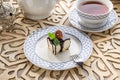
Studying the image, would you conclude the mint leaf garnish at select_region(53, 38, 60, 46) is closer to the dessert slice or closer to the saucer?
the dessert slice

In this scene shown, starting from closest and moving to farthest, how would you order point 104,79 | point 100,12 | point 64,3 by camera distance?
point 104,79 < point 100,12 < point 64,3

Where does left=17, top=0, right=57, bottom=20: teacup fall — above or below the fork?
above

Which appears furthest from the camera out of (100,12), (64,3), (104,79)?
(64,3)

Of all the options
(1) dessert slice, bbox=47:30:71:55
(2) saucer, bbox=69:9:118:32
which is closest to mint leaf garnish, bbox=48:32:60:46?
(1) dessert slice, bbox=47:30:71:55

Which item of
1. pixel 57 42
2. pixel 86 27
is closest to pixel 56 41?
pixel 57 42

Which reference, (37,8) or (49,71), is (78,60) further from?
(37,8)

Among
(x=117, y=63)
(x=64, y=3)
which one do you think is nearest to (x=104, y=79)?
(x=117, y=63)

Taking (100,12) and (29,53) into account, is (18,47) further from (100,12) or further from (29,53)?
(100,12)
